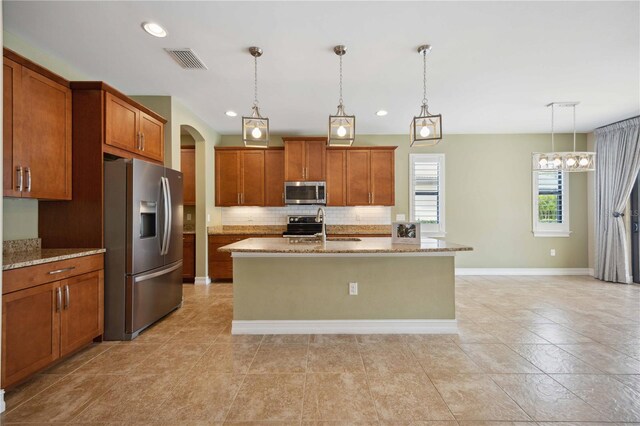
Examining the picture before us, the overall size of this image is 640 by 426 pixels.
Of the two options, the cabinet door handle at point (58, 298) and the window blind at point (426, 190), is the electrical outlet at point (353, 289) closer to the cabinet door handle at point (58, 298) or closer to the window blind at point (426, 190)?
the cabinet door handle at point (58, 298)

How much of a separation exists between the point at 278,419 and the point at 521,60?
155 inches

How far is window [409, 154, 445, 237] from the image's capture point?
6137mm

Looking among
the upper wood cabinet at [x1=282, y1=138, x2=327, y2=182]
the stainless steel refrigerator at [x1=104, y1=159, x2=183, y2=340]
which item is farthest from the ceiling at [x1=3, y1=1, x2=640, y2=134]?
the stainless steel refrigerator at [x1=104, y1=159, x2=183, y2=340]

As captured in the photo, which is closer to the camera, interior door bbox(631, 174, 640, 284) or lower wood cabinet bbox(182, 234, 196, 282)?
interior door bbox(631, 174, 640, 284)

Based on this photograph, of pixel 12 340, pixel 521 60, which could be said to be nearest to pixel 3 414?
pixel 12 340

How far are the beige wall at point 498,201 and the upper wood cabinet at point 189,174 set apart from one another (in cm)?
391

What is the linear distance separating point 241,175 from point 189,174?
99 cm

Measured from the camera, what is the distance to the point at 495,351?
281 cm

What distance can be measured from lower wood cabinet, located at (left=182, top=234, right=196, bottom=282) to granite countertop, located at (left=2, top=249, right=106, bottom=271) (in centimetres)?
255

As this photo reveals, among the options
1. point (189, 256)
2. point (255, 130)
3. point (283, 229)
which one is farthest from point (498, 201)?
point (189, 256)

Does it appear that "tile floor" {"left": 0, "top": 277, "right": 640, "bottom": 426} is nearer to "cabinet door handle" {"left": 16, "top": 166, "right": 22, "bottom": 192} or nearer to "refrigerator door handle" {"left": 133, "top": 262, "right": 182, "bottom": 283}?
"refrigerator door handle" {"left": 133, "top": 262, "right": 182, "bottom": 283}

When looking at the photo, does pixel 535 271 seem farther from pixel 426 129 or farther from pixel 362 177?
pixel 426 129

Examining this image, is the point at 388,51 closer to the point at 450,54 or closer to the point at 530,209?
the point at 450,54

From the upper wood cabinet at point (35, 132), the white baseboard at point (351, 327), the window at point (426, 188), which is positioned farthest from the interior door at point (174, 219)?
the window at point (426, 188)
